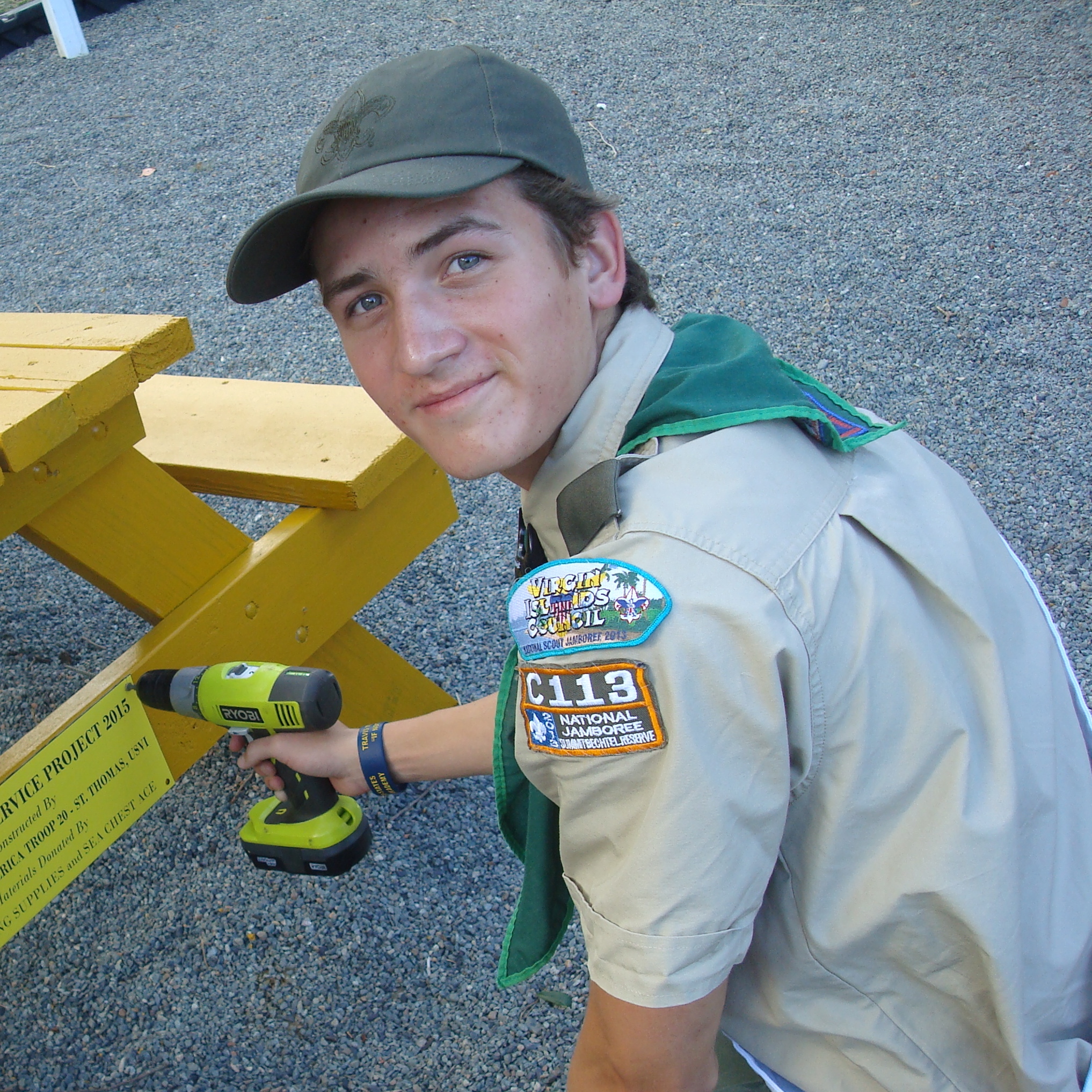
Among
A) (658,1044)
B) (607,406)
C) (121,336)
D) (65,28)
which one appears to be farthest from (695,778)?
(65,28)

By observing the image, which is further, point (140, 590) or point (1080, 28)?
point (1080, 28)

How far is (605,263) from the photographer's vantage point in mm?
1593

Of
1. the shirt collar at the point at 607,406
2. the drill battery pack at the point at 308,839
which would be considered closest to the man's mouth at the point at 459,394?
the shirt collar at the point at 607,406

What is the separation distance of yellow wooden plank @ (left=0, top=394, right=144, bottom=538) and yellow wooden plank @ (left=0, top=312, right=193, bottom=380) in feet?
0.32

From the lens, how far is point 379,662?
107 inches

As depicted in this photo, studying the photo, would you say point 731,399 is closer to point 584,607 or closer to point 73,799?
point 584,607

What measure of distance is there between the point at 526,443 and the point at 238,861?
1.73 m

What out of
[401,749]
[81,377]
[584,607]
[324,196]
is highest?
[324,196]

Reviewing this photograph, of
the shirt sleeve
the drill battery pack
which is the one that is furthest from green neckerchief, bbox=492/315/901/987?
the drill battery pack

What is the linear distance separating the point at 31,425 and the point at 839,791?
1.30m

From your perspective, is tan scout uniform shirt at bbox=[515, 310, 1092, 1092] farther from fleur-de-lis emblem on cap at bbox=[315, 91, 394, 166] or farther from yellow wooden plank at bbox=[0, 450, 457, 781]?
yellow wooden plank at bbox=[0, 450, 457, 781]

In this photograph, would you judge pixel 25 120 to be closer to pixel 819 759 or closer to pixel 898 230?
pixel 898 230

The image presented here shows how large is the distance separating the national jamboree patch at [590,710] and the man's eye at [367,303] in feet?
1.96

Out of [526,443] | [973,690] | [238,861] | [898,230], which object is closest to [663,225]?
[898,230]
